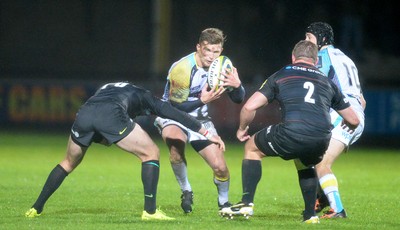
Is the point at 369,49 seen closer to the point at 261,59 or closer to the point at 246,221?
the point at 261,59

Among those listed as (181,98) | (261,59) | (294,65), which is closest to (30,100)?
(261,59)

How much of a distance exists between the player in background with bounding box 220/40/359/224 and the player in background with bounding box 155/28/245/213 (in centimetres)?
81

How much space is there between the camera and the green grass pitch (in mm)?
9453

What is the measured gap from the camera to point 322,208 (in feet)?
34.9

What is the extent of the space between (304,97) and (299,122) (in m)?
0.26

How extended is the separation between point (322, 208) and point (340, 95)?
1841 mm

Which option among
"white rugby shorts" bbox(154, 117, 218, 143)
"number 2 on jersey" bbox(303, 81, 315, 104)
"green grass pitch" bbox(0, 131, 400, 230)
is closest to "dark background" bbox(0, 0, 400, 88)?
"green grass pitch" bbox(0, 131, 400, 230)

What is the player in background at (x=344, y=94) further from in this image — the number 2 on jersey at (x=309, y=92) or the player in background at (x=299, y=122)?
the number 2 on jersey at (x=309, y=92)

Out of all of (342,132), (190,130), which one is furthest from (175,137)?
(342,132)

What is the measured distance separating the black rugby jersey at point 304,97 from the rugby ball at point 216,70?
0.72 metres

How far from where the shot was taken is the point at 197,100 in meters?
10.2

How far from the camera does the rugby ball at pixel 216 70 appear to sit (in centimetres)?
980

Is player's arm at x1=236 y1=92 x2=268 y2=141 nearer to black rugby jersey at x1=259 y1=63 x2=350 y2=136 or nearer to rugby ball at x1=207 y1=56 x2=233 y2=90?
black rugby jersey at x1=259 y1=63 x2=350 y2=136

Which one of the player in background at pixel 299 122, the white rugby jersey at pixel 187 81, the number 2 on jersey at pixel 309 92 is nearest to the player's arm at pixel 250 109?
the player in background at pixel 299 122
